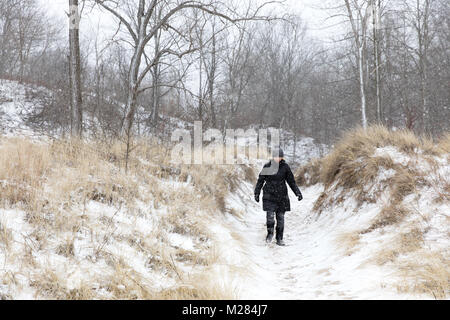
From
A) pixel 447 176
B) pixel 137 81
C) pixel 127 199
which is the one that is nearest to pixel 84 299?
pixel 127 199

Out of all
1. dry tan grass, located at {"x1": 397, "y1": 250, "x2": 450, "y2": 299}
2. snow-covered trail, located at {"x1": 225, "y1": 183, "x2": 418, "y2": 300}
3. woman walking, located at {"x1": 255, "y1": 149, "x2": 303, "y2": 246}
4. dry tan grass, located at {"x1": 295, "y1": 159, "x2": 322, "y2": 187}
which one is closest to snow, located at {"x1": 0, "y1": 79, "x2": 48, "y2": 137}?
dry tan grass, located at {"x1": 295, "y1": 159, "x2": 322, "y2": 187}

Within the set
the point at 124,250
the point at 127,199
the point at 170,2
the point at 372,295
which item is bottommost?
the point at 372,295

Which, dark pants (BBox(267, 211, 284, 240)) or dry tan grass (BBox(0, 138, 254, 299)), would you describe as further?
dark pants (BBox(267, 211, 284, 240))

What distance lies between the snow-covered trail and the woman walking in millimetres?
402

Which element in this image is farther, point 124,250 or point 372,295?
point 124,250

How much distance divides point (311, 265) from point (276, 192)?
187 centimetres

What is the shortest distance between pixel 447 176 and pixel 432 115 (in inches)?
805

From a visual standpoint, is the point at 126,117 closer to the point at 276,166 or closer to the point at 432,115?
the point at 276,166

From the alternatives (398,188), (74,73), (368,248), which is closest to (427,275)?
(368,248)

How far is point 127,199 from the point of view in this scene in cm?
462

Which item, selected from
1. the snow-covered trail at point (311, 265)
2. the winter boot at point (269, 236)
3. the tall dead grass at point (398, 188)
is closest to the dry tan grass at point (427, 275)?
the tall dead grass at point (398, 188)

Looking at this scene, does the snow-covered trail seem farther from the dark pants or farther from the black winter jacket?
the black winter jacket

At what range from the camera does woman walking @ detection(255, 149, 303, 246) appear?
5.95 meters

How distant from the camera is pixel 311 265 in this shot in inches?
173
